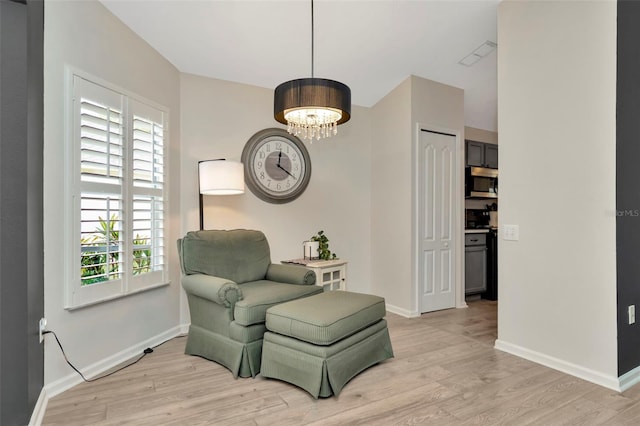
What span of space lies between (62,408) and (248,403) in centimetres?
106

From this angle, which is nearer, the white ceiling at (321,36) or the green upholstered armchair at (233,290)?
the green upholstered armchair at (233,290)

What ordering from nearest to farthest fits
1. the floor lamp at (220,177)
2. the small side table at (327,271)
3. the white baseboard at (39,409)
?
the white baseboard at (39,409), the floor lamp at (220,177), the small side table at (327,271)

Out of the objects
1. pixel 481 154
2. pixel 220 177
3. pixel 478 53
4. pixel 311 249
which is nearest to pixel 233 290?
pixel 220 177

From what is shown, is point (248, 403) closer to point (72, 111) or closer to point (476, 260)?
point (72, 111)

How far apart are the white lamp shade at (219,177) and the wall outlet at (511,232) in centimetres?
231

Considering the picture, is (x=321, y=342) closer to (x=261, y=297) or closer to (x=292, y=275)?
(x=261, y=297)

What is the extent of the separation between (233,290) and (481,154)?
14.0 feet

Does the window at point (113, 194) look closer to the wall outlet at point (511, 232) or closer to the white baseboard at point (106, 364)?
the white baseboard at point (106, 364)

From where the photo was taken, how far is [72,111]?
236 cm

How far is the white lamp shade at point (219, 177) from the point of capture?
3.13 metres

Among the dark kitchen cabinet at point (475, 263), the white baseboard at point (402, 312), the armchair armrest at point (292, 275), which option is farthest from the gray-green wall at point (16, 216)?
the dark kitchen cabinet at point (475, 263)

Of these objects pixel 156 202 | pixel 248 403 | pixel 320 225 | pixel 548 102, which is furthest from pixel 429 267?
pixel 156 202

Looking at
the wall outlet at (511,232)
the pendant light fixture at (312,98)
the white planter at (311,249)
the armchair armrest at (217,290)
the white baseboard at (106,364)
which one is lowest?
the white baseboard at (106,364)

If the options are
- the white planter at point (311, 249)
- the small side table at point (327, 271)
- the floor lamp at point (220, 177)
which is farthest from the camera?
the white planter at point (311, 249)
